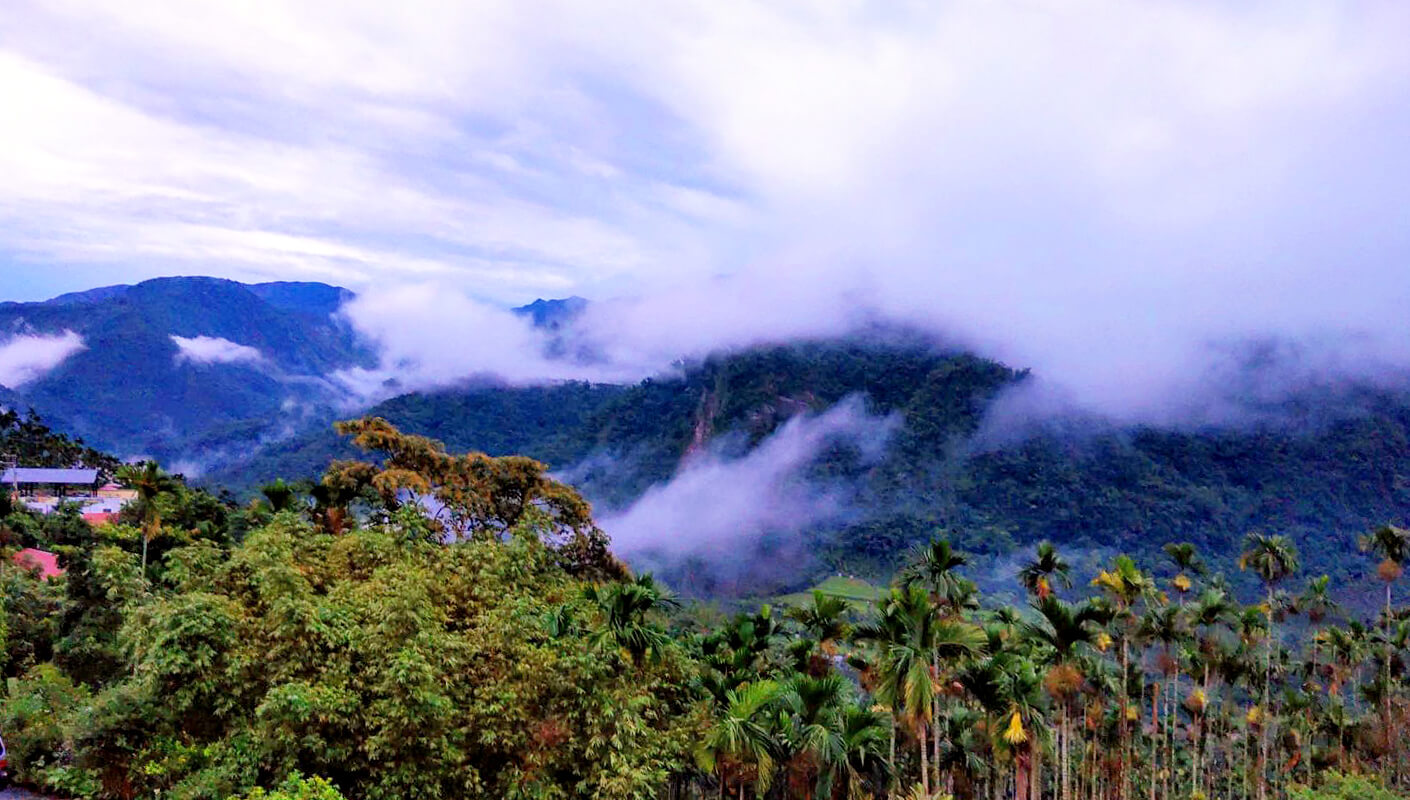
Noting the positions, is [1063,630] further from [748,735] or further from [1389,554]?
[1389,554]

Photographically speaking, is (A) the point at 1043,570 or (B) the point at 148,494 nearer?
(B) the point at 148,494

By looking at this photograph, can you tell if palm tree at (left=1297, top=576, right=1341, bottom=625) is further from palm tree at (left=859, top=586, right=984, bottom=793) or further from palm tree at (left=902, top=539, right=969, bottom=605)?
palm tree at (left=859, top=586, right=984, bottom=793)

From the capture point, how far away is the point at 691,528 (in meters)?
180

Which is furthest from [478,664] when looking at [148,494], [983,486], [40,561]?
[983,486]

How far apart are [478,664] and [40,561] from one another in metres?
41.7

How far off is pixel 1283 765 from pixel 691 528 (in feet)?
428

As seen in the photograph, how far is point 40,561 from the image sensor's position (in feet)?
159

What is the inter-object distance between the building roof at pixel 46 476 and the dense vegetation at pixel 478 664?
61.6 meters

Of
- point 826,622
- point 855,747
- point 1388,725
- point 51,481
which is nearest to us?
point 855,747

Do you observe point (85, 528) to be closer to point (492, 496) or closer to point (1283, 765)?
point (492, 496)

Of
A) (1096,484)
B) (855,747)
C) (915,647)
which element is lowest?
(1096,484)

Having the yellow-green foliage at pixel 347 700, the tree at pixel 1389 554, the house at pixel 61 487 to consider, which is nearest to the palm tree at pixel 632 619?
the yellow-green foliage at pixel 347 700

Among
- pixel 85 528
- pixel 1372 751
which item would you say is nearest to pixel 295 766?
pixel 85 528

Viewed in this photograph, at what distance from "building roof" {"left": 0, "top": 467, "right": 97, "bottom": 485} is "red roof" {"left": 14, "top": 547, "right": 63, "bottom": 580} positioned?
48.8 meters
